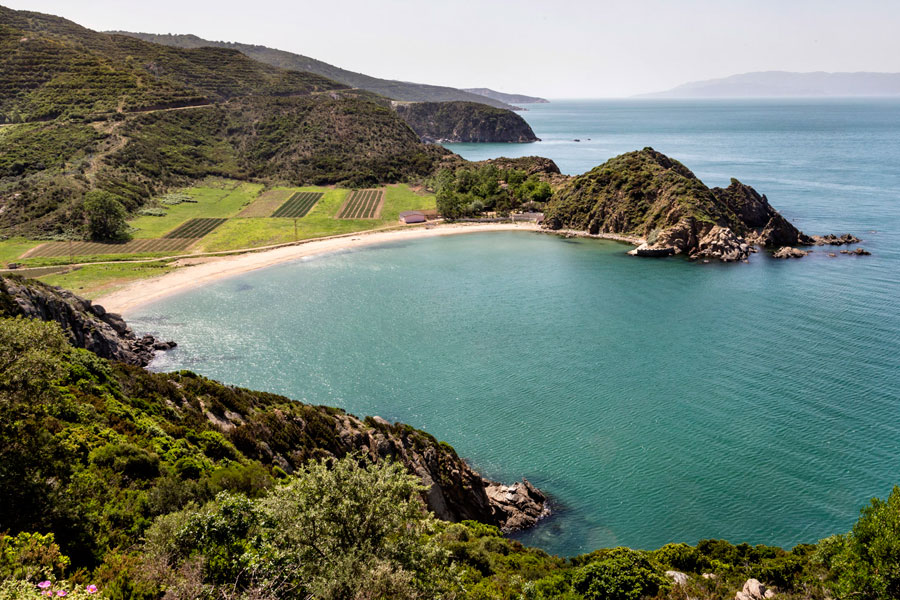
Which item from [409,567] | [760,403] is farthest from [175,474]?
[760,403]

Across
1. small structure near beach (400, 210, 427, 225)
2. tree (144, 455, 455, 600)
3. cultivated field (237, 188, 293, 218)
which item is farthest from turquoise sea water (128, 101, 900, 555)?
cultivated field (237, 188, 293, 218)

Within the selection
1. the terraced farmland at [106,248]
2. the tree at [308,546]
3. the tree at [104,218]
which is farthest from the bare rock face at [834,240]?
the tree at [104,218]

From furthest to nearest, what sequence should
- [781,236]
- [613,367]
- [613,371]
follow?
1. [781,236]
2. [613,367]
3. [613,371]

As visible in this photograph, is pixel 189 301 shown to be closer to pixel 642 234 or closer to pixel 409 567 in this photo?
pixel 409 567

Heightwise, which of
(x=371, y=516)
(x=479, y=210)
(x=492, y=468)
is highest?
(x=479, y=210)

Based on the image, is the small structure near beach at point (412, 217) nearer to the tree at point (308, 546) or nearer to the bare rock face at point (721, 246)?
the bare rock face at point (721, 246)

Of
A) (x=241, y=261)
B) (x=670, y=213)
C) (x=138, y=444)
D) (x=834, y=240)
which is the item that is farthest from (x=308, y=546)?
(x=834, y=240)

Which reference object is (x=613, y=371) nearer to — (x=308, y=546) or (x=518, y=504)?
(x=518, y=504)
